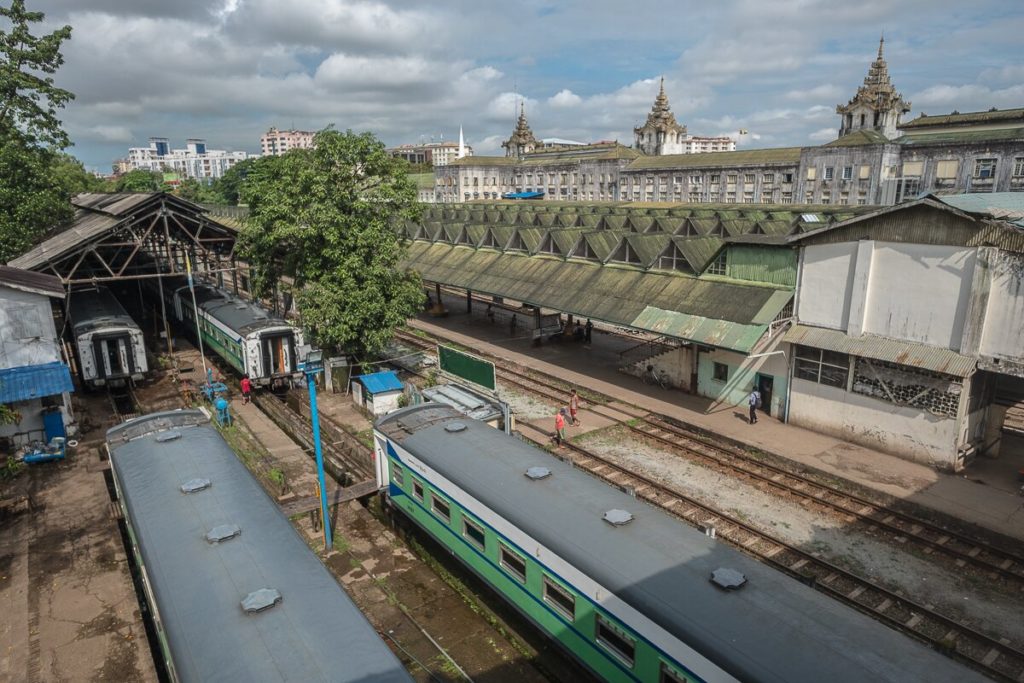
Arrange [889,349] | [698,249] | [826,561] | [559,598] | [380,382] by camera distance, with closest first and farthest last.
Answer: [559,598]
[826,561]
[889,349]
[380,382]
[698,249]

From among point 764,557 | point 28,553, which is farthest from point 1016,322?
point 28,553

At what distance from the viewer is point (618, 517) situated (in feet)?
39.2

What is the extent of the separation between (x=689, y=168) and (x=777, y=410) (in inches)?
2761

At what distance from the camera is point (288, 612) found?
970 centimetres

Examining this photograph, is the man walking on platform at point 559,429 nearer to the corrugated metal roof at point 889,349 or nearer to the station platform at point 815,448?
the station platform at point 815,448

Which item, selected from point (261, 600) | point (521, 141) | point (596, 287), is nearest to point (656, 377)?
point (596, 287)

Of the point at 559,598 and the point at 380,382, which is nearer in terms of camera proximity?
the point at 559,598

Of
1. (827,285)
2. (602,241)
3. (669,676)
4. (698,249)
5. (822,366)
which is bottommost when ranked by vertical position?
(669,676)

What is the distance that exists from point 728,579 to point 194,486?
11047 millimetres

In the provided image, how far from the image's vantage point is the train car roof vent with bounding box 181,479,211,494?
44.2 ft

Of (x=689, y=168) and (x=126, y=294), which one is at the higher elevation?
(x=689, y=168)

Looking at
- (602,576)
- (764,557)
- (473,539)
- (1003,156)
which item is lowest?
(764,557)

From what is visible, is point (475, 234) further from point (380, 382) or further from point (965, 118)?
point (965, 118)

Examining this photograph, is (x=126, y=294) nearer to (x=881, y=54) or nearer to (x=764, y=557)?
(x=764, y=557)
